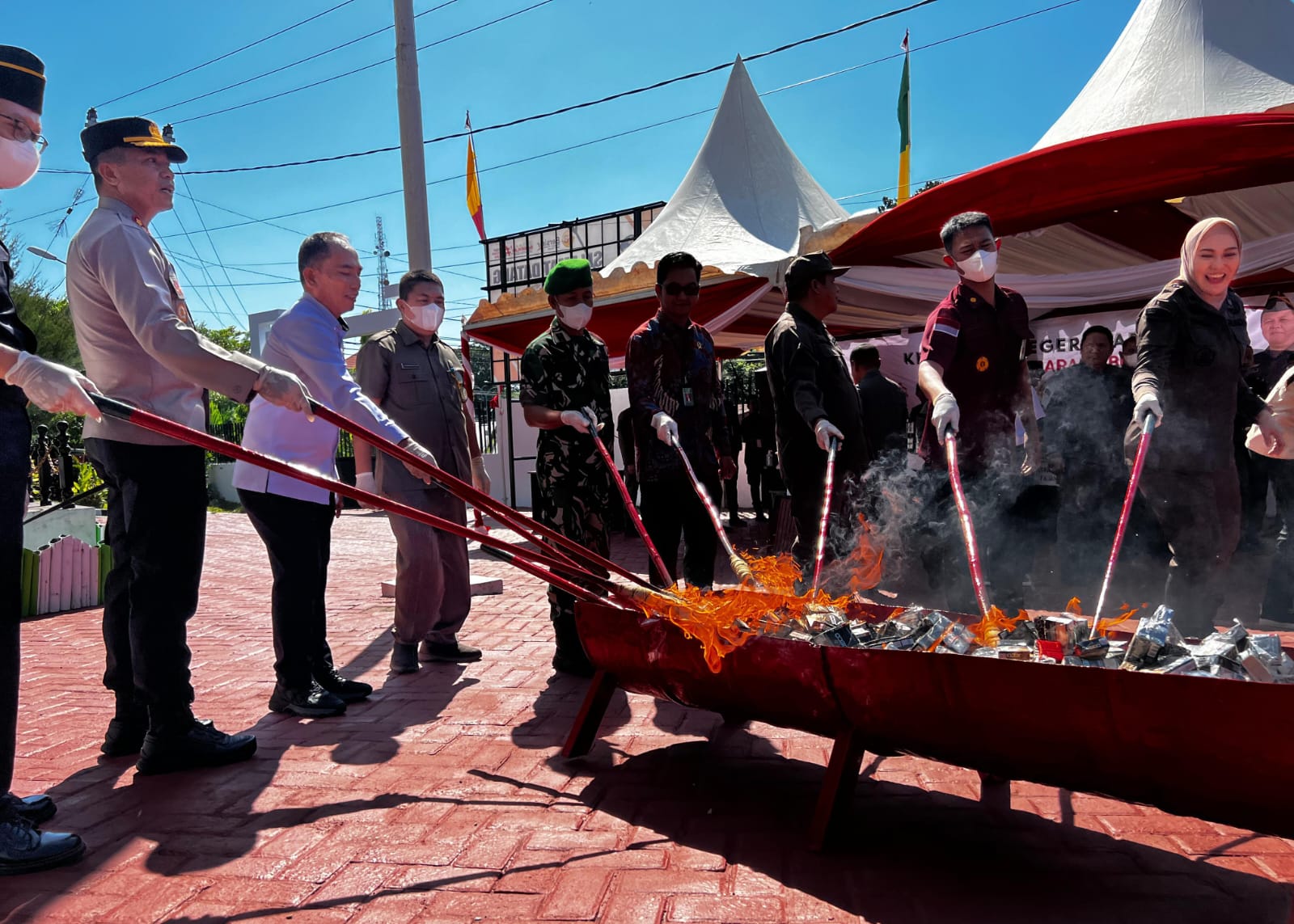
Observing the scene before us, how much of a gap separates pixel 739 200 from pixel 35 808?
8.50 metres

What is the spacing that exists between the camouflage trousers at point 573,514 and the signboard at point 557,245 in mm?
18702

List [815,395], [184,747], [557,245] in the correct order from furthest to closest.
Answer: [557,245] → [815,395] → [184,747]

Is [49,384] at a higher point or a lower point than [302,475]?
higher

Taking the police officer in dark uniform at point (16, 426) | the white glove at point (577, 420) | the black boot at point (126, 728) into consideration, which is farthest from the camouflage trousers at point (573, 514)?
the police officer in dark uniform at point (16, 426)

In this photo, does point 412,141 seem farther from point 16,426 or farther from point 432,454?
point 16,426

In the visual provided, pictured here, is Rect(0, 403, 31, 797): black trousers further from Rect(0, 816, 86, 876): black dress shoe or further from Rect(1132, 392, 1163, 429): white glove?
Rect(1132, 392, 1163, 429): white glove

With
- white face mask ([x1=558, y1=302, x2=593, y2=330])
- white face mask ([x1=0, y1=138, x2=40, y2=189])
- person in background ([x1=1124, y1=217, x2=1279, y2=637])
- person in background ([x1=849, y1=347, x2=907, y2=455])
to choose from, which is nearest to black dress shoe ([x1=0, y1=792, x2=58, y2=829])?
white face mask ([x1=0, y1=138, x2=40, y2=189])

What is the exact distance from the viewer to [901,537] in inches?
186

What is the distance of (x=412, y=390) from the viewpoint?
14.6 ft

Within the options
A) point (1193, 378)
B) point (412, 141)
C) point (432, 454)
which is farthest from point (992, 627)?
point (412, 141)

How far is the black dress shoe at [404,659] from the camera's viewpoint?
14.4ft

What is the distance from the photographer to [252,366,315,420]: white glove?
265 centimetres

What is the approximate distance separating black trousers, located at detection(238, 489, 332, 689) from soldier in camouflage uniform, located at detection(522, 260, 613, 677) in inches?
41.5

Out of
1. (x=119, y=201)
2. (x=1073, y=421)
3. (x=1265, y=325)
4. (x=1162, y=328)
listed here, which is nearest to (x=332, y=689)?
(x=119, y=201)
